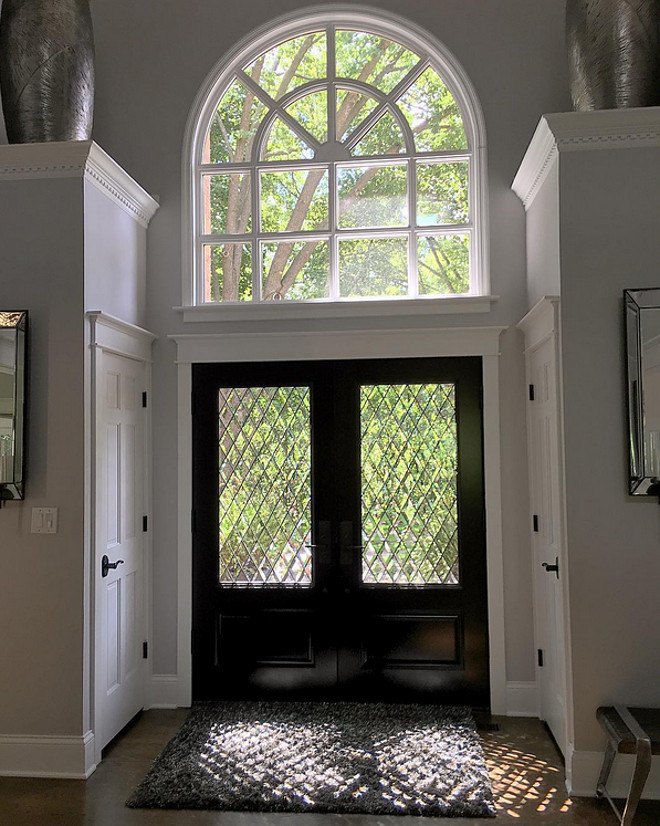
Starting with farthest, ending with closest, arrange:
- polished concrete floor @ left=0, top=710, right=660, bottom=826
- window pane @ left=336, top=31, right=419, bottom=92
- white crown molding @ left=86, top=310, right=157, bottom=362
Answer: window pane @ left=336, top=31, right=419, bottom=92
white crown molding @ left=86, top=310, right=157, bottom=362
polished concrete floor @ left=0, top=710, right=660, bottom=826

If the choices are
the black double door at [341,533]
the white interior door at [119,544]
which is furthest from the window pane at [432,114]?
the white interior door at [119,544]

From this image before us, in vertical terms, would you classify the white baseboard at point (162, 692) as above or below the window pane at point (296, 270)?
below

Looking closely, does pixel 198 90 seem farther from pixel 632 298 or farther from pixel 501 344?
pixel 632 298

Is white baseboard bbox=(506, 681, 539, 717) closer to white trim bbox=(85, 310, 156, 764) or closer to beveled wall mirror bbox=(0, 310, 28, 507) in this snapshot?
white trim bbox=(85, 310, 156, 764)

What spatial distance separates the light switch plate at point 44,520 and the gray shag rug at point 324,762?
46.0 inches

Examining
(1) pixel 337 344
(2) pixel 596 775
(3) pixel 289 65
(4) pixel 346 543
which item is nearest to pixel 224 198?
(3) pixel 289 65

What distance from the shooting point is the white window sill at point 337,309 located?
410cm

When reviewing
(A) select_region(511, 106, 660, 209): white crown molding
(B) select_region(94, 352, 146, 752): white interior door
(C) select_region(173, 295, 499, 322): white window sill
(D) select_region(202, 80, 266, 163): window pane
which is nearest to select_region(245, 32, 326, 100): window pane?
(D) select_region(202, 80, 266, 163): window pane

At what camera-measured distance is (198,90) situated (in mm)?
4352

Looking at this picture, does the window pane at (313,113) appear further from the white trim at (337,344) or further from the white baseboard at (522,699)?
the white baseboard at (522,699)

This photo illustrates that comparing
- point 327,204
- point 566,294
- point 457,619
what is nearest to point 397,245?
point 327,204

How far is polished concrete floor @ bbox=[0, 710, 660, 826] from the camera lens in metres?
2.89

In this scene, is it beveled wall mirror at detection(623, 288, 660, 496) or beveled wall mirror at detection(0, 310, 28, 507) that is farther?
beveled wall mirror at detection(0, 310, 28, 507)

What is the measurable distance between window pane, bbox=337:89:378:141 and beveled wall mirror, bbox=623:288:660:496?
203cm
